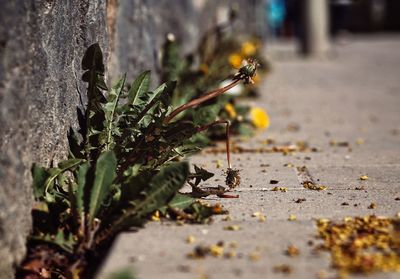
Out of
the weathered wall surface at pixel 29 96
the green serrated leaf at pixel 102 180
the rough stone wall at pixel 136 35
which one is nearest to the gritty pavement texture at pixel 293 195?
the green serrated leaf at pixel 102 180

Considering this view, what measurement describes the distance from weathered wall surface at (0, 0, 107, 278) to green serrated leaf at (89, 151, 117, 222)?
18 cm

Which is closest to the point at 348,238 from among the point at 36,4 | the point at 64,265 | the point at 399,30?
the point at 64,265

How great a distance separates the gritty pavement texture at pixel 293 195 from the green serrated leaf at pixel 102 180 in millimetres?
146

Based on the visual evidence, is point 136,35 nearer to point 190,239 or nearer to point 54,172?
point 54,172

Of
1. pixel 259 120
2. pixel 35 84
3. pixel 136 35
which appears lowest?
pixel 259 120

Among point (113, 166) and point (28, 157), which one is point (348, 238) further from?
point (28, 157)

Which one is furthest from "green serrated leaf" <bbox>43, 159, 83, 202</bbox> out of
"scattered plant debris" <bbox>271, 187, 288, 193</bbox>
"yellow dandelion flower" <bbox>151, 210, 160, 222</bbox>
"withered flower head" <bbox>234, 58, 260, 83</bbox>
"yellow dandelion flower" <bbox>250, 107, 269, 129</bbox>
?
"yellow dandelion flower" <bbox>250, 107, 269, 129</bbox>

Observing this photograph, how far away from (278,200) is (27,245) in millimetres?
864

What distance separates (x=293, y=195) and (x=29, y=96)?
3.24 ft

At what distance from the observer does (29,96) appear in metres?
2.15

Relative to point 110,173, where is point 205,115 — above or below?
above

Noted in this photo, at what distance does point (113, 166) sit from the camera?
2.20 m

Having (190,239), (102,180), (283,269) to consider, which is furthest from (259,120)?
(283,269)

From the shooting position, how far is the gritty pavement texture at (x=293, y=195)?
1.83 meters
